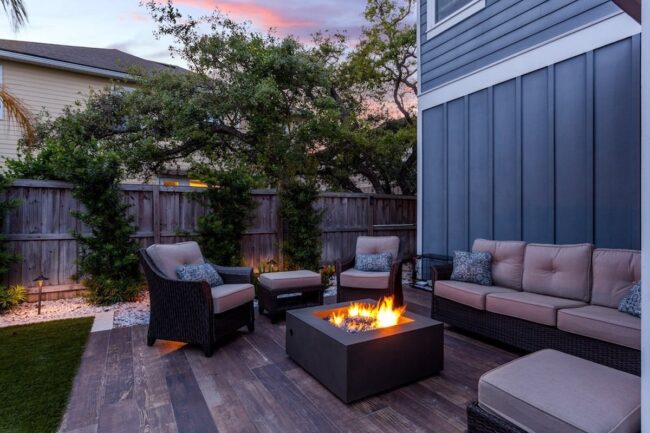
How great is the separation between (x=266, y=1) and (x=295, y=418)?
22.2ft

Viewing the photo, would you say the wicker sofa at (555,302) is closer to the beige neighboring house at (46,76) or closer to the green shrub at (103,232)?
the green shrub at (103,232)

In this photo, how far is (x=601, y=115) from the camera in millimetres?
3902

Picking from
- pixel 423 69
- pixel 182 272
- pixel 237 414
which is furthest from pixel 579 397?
pixel 423 69

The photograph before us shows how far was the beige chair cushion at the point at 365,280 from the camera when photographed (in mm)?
4492

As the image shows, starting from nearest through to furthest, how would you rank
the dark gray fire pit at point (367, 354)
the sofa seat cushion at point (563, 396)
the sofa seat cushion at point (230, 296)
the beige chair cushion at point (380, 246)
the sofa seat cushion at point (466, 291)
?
1. the sofa seat cushion at point (563, 396)
2. the dark gray fire pit at point (367, 354)
3. the sofa seat cushion at point (230, 296)
4. the sofa seat cushion at point (466, 291)
5. the beige chair cushion at point (380, 246)

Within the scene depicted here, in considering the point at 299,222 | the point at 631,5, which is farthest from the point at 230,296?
the point at 631,5

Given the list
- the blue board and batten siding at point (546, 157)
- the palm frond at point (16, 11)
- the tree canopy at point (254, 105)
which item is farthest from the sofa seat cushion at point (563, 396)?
the palm frond at point (16, 11)

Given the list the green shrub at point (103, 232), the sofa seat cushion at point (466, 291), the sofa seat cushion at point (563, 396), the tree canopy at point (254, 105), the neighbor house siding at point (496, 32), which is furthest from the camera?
the tree canopy at point (254, 105)

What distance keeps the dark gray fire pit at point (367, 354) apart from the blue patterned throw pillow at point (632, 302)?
1.44 meters

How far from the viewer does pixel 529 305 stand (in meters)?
3.15

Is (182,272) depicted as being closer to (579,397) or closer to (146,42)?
(579,397)

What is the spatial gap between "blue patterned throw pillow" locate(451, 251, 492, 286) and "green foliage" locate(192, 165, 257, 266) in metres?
3.33

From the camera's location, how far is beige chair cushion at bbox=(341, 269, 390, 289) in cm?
449

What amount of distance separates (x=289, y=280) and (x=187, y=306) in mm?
1331
